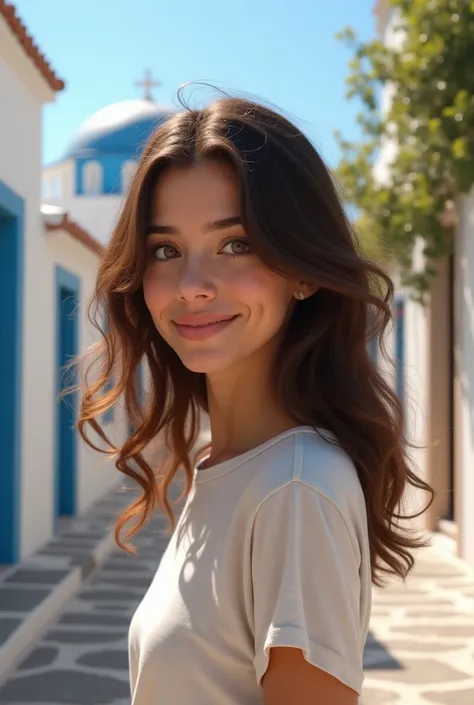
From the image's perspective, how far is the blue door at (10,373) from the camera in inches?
253

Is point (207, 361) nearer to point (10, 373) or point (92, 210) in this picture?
point (10, 373)

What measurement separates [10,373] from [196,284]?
5332 millimetres

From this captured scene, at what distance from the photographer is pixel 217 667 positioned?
4.18 ft

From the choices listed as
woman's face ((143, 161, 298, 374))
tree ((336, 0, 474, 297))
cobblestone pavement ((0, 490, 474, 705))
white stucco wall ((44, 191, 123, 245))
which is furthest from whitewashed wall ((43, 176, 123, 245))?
woman's face ((143, 161, 298, 374))

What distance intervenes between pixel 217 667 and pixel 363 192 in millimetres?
7389

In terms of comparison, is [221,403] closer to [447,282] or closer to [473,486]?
[473,486]

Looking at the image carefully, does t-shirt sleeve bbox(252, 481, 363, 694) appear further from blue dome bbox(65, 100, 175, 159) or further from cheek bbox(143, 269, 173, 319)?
blue dome bbox(65, 100, 175, 159)

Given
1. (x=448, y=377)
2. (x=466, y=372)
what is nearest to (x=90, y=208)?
(x=448, y=377)

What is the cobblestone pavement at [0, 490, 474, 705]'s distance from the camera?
442cm

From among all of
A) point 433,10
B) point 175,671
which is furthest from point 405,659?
point 433,10

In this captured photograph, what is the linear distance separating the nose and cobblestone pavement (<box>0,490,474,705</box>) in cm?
334

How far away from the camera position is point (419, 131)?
7.25 meters

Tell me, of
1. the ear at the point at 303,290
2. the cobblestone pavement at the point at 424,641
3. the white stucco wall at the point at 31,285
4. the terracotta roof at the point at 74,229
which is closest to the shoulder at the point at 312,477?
the ear at the point at 303,290

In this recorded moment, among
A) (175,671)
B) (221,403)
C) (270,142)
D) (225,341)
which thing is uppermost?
(270,142)
